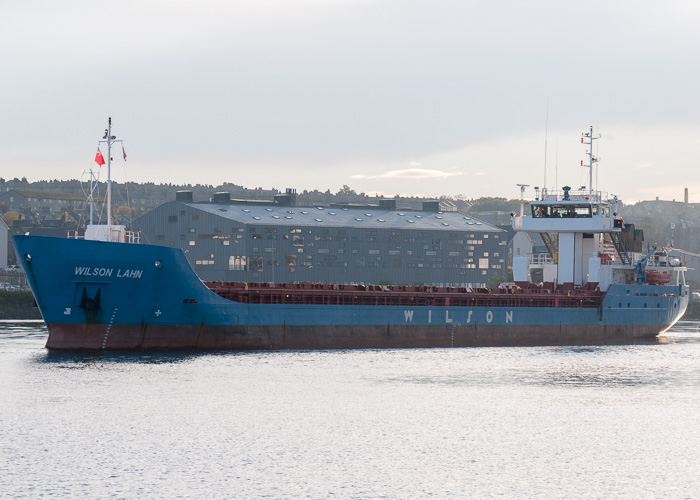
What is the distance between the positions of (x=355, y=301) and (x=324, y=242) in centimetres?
6885

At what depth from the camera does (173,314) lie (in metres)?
50.1

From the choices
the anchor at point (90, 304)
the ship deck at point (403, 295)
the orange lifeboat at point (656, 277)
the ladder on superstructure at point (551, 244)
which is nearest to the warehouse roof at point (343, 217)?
the ladder on superstructure at point (551, 244)

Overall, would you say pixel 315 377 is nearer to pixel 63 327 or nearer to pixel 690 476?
pixel 63 327


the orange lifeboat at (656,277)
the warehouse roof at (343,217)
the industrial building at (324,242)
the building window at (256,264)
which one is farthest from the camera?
the warehouse roof at (343,217)

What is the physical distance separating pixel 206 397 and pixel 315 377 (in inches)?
277

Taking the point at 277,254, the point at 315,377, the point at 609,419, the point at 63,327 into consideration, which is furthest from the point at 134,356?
the point at 277,254

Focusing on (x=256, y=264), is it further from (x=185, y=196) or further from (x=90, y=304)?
(x=90, y=304)

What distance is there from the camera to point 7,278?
11594 cm

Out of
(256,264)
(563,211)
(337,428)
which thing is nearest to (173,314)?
(337,428)

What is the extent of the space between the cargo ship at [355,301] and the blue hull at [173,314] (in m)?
0.05

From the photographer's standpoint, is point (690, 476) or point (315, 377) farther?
point (315, 377)

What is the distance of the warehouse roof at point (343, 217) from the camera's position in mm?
123625

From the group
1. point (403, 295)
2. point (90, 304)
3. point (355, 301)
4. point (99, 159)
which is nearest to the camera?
point (90, 304)

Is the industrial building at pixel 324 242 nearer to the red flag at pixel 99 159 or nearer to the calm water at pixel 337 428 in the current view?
the red flag at pixel 99 159
